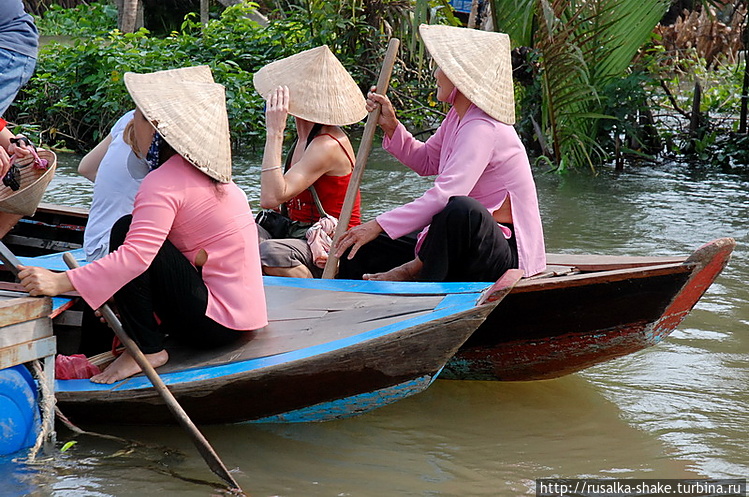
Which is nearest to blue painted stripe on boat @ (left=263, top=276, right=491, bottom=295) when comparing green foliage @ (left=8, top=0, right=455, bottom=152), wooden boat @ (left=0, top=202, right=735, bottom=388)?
wooden boat @ (left=0, top=202, right=735, bottom=388)

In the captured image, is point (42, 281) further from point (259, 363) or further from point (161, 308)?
point (259, 363)

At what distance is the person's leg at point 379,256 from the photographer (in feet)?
12.1

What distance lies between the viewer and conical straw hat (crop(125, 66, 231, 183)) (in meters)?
2.70

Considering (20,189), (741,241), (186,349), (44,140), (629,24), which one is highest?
(629,24)

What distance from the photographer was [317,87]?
3.72 m

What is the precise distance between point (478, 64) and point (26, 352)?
187 cm

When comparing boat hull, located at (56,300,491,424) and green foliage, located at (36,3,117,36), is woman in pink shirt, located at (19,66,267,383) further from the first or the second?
green foliage, located at (36,3,117,36)

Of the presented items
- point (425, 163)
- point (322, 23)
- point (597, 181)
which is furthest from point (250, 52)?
point (425, 163)

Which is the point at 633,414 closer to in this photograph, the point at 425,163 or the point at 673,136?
the point at 425,163

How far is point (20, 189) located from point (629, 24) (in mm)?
5186

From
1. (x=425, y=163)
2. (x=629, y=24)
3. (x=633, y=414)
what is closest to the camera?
(x=633, y=414)

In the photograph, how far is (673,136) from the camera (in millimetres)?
8836

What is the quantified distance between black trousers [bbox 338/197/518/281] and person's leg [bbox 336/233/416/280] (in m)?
0.32

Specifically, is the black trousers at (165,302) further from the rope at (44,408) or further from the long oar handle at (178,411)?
the rope at (44,408)
